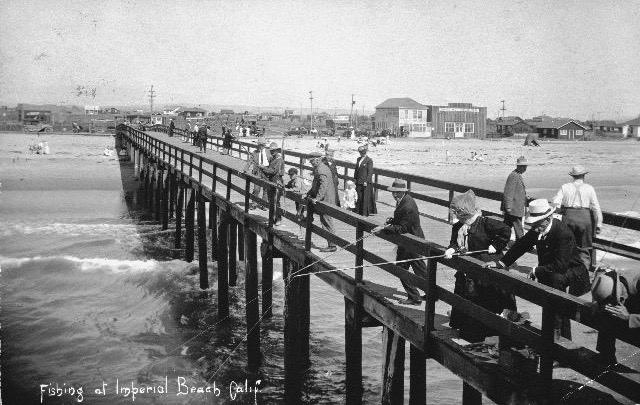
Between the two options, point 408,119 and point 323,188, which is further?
point 408,119

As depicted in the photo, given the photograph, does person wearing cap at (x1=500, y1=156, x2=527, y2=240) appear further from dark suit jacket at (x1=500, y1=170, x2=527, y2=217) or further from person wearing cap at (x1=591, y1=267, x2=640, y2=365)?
person wearing cap at (x1=591, y1=267, x2=640, y2=365)

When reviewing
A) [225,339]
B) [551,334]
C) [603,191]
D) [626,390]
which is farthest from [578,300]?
[603,191]

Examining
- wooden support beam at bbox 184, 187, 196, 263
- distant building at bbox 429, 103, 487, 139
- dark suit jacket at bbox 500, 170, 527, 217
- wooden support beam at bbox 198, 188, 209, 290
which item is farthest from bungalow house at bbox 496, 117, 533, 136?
dark suit jacket at bbox 500, 170, 527, 217

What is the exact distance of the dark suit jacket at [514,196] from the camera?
9094 millimetres

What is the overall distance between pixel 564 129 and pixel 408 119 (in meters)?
28.0

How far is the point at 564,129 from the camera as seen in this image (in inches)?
4424

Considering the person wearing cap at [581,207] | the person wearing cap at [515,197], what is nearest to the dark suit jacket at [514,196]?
the person wearing cap at [515,197]

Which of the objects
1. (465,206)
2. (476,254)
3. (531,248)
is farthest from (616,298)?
(465,206)

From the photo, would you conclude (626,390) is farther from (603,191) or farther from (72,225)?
(603,191)

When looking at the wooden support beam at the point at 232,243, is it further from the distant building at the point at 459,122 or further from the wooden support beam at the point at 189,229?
the distant building at the point at 459,122

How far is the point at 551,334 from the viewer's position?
13.2ft

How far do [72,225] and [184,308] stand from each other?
13896mm

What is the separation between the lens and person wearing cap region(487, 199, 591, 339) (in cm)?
521

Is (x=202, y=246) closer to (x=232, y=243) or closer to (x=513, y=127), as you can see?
(x=232, y=243)
